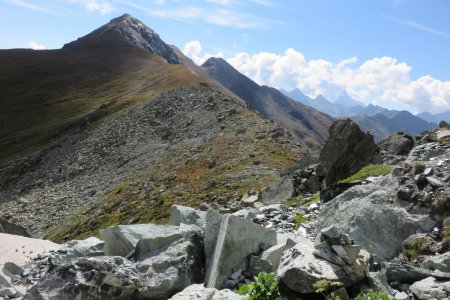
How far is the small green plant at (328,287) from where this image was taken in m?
9.16

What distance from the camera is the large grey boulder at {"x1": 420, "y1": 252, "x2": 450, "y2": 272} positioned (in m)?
11.5

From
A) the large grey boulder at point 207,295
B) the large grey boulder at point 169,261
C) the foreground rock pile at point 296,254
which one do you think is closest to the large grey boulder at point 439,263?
the foreground rock pile at point 296,254

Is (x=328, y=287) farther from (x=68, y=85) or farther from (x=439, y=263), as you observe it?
(x=68, y=85)

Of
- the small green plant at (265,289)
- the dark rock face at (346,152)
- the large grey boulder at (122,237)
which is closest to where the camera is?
the small green plant at (265,289)

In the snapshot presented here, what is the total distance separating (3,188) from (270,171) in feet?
151

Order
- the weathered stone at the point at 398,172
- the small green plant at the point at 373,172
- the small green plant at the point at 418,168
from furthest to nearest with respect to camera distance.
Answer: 1. the small green plant at the point at 373,172
2. the weathered stone at the point at 398,172
3. the small green plant at the point at 418,168

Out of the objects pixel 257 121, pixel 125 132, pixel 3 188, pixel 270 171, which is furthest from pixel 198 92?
pixel 270 171

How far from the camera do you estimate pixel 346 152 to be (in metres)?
29.2

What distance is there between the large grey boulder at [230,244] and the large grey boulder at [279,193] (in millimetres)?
16677

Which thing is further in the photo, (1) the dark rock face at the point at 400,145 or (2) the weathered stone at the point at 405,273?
(1) the dark rock face at the point at 400,145

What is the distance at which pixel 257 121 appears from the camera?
66.2 m

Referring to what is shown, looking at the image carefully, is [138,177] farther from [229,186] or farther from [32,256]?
[32,256]

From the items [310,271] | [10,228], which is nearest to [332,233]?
[310,271]

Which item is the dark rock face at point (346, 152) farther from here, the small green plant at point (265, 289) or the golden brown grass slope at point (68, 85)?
the golden brown grass slope at point (68, 85)
